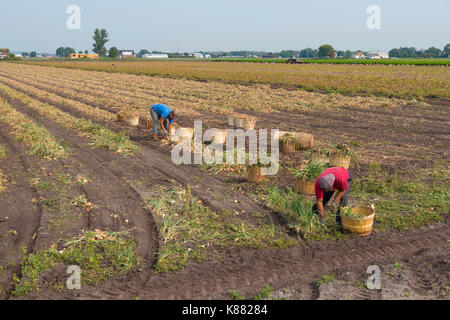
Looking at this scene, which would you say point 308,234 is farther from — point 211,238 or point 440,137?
point 440,137

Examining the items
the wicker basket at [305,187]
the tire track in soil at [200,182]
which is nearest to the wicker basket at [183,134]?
the tire track in soil at [200,182]

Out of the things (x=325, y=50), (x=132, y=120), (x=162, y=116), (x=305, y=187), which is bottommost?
(x=305, y=187)

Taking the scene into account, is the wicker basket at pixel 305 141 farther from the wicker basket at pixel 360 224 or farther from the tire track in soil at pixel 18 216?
the tire track in soil at pixel 18 216

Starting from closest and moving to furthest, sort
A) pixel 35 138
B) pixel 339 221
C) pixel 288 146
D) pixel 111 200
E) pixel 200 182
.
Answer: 1. pixel 339 221
2. pixel 111 200
3. pixel 200 182
4. pixel 288 146
5. pixel 35 138

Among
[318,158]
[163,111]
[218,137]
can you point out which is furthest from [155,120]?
[318,158]

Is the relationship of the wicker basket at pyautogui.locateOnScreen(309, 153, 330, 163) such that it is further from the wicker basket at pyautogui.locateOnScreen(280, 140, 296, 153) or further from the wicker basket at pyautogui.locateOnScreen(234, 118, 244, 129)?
the wicker basket at pyautogui.locateOnScreen(234, 118, 244, 129)

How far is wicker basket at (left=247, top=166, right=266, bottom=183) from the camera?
29.3 ft

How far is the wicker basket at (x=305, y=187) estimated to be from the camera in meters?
8.16

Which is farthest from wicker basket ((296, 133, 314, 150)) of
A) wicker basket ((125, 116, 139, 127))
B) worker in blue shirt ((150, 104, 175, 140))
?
wicker basket ((125, 116, 139, 127))

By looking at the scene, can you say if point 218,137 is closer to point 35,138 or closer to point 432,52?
point 35,138

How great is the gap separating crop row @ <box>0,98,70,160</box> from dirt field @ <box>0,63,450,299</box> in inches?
8.0

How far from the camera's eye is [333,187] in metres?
6.56

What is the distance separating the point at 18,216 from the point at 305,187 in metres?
5.63

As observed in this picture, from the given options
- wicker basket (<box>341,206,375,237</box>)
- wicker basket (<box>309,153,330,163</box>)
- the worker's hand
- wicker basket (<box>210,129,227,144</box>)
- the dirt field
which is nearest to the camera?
the dirt field
